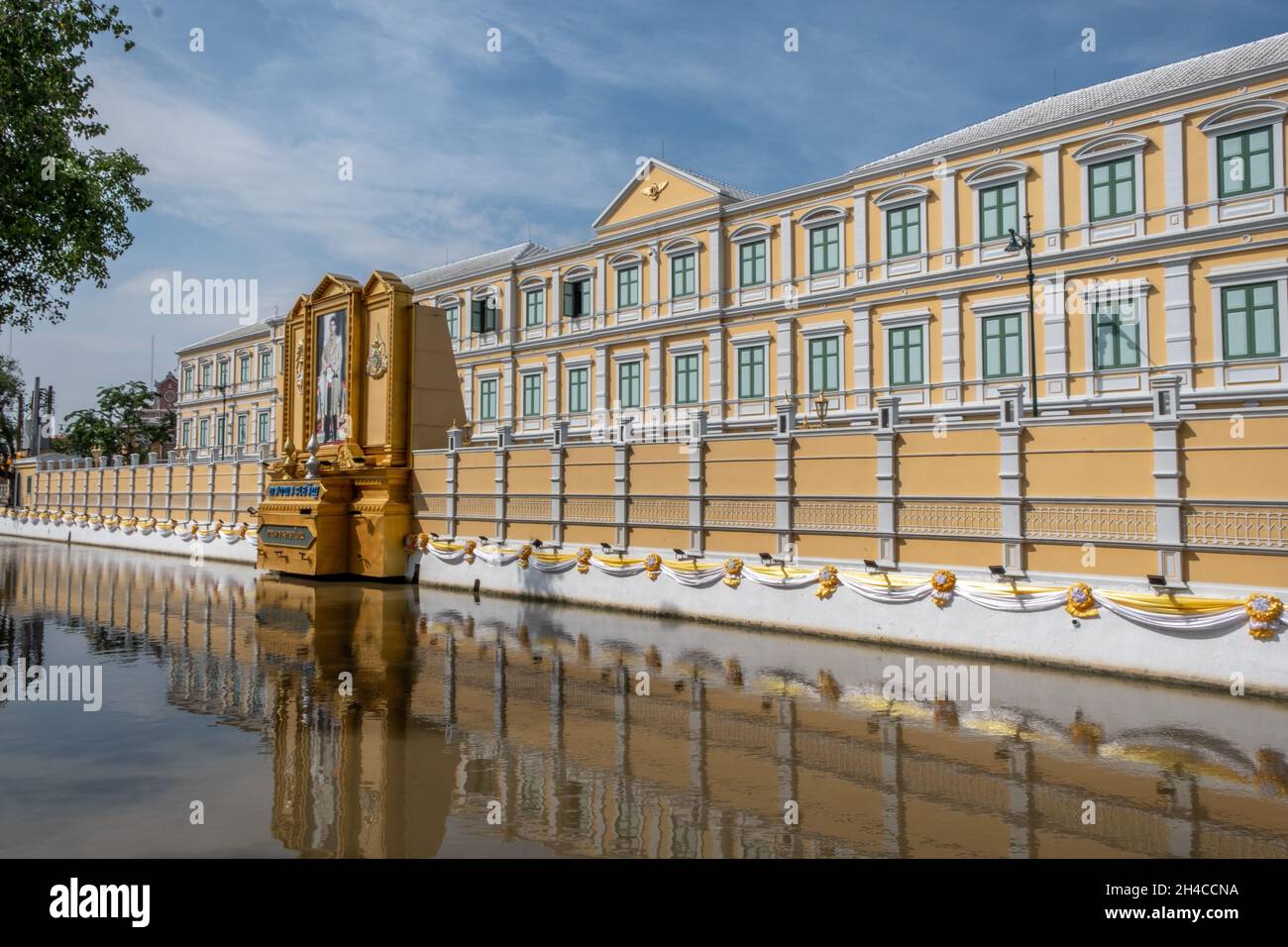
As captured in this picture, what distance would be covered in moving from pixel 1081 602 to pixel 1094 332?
13315mm

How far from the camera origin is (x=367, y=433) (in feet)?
81.3

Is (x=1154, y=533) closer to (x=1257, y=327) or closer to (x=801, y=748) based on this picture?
(x=801, y=748)

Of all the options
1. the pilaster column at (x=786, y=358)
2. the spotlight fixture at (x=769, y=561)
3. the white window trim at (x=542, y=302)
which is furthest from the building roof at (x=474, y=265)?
the spotlight fixture at (x=769, y=561)

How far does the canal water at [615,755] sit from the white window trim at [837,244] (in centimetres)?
1585

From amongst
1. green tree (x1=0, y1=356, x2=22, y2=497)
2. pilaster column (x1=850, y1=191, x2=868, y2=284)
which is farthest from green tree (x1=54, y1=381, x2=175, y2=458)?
pilaster column (x1=850, y1=191, x2=868, y2=284)

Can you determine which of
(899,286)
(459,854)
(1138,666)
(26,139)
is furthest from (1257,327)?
(26,139)

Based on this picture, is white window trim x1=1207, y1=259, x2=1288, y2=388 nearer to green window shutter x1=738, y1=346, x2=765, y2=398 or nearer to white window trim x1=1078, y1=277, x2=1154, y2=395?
white window trim x1=1078, y1=277, x2=1154, y2=395

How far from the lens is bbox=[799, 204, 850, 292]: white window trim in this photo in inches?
1057

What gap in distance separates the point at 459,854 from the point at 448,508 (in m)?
A: 17.6

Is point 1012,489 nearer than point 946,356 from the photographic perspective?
Yes

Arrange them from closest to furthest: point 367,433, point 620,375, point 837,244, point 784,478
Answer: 1. point 784,478
2. point 367,433
3. point 837,244
4. point 620,375

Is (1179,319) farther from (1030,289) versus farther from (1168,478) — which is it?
(1168,478)

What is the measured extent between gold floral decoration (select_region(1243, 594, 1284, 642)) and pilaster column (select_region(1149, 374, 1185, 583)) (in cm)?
118

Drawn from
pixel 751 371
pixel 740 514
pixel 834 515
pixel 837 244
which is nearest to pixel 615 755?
pixel 834 515
